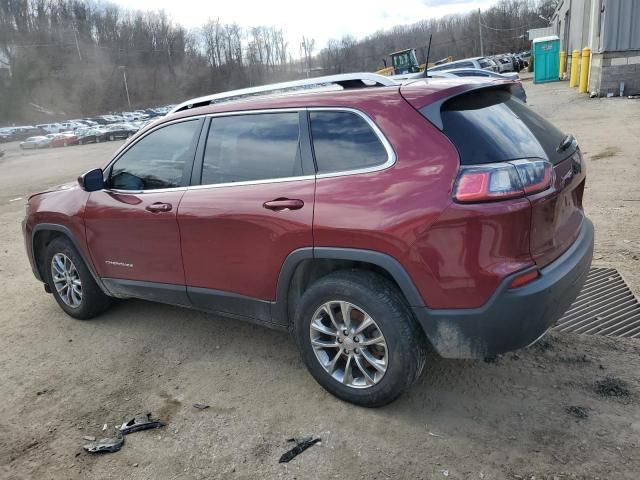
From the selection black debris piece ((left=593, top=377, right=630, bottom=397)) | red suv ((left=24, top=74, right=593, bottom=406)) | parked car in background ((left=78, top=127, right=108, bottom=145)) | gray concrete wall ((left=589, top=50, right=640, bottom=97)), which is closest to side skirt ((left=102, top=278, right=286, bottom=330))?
red suv ((left=24, top=74, right=593, bottom=406))

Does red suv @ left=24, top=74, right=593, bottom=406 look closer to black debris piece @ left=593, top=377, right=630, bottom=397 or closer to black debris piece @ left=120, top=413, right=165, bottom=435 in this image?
black debris piece @ left=593, top=377, right=630, bottom=397

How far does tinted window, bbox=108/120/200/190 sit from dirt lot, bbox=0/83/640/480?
128cm

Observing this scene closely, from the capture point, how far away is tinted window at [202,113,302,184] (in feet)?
10.7

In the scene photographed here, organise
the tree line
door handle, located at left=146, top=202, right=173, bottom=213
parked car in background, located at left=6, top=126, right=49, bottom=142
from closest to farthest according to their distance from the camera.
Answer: door handle, located at left=146, top=202, right=173, bottom=213 → parked car in background, located at left=6, top=126, right=49, bottom=142 → the tree line

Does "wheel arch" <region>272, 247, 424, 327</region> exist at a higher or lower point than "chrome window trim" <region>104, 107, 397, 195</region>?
lower

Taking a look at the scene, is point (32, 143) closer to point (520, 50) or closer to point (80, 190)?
point (80, 190)

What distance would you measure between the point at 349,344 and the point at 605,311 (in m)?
2.27

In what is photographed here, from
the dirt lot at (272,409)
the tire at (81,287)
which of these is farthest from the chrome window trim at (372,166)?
the tire at (81,287)

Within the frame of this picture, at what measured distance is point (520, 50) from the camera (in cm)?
9506

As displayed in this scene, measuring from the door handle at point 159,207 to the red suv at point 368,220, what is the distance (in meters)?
0.02

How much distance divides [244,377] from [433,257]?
1.71 metres

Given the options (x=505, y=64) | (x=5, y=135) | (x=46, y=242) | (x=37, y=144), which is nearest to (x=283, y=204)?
(x=46, y=242)

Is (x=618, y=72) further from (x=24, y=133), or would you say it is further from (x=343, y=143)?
(x=24, y=133)

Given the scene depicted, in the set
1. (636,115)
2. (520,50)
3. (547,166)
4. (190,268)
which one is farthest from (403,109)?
(520,50)
